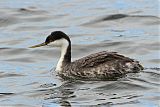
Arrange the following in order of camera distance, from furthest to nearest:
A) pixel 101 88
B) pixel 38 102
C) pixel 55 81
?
pixel 55 81
pixel 101 88
pixel 38 102

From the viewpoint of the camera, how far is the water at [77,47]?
13336 mm

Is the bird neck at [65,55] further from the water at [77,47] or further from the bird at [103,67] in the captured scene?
the bird at [103,67]

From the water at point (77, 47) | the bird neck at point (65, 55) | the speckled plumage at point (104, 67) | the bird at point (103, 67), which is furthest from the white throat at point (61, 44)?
the speckled plumage at point (104, 67)

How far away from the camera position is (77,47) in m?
18.6

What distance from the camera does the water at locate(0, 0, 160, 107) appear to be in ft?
43.8

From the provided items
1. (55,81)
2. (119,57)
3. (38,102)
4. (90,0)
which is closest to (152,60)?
(119,57)

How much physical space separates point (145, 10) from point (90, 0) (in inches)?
Result: 121

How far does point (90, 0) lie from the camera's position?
84.7 feet

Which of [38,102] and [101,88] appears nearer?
[38,102]

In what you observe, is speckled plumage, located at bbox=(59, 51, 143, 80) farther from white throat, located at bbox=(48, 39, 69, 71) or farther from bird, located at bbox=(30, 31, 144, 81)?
white throat, located at bbox=(48, 39, 69, 71)

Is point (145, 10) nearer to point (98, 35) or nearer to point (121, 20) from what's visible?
point (121, 20)

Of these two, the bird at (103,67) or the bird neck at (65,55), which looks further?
the bird neck at (65,55)

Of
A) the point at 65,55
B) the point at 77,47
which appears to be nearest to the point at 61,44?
the point at 65,55

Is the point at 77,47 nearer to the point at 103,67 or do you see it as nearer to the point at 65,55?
the point at 65,55
